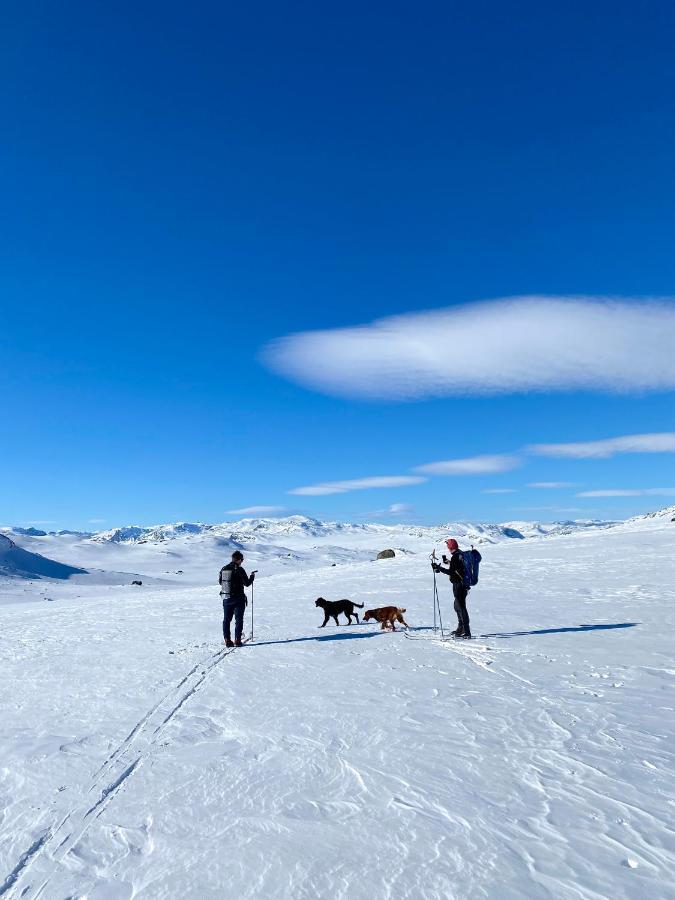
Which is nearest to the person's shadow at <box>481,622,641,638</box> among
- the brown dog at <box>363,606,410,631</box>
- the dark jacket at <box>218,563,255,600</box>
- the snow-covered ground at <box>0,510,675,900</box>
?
the snow-covered ground at <box>0,510,675,900</box>

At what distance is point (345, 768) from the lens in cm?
575

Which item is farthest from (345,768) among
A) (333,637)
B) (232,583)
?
(333,637)

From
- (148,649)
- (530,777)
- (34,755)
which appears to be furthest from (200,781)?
(148,649)

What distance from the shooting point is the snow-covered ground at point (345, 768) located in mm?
3982

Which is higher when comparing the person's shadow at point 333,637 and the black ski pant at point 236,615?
the black ski pant at point 236,615

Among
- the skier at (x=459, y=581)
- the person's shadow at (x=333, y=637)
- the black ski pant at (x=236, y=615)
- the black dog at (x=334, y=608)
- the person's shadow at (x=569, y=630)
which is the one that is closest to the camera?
the skier at (x=459, y=581)

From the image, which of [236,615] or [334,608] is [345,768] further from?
[334,608]

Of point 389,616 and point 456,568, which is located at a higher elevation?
point 456,568

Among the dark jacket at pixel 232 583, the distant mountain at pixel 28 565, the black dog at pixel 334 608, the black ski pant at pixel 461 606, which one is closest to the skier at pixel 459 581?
the black ski pant at pixel 461 606

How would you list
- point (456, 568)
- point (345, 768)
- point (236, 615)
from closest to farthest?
point (345, 768), point (456, 568), point (236, 615)

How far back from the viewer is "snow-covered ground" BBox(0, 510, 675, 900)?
3982 mm

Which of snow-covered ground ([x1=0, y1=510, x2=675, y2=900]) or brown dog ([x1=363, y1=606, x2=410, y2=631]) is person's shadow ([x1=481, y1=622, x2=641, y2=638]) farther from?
brown dog ([x1=363, y1=606, x2=410, y2=631])

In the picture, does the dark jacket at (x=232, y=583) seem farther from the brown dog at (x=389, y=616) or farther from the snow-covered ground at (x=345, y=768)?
the brown dog at (x=389, y=616)

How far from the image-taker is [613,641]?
11797 mm
